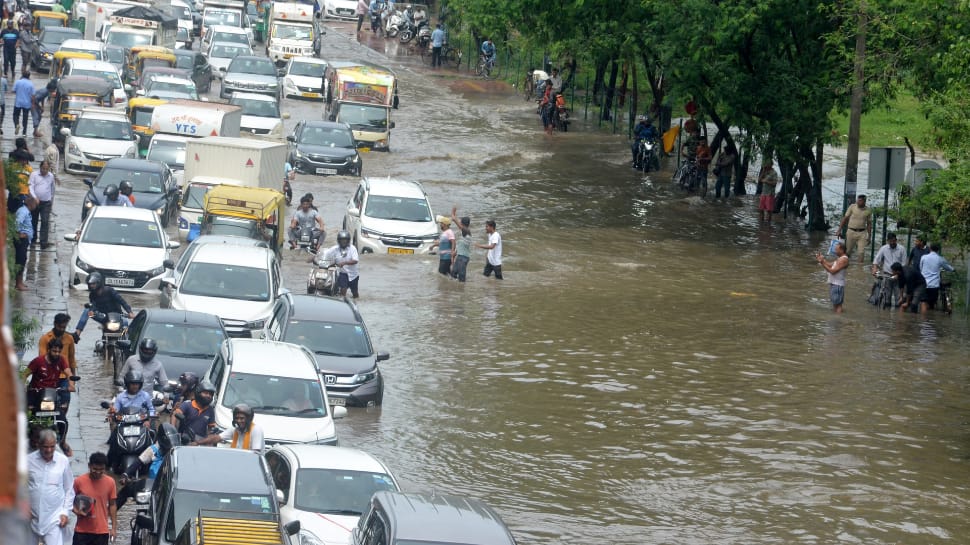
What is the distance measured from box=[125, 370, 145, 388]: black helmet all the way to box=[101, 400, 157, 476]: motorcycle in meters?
0.31

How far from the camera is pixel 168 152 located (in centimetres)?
3353

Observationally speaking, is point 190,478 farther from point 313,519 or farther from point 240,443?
point 240,443

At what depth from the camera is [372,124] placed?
42.8 metres

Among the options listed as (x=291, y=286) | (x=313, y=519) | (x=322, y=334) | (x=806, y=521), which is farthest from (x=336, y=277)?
(x=313, y=519)

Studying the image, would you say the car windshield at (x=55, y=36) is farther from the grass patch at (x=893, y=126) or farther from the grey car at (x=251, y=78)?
the grass patch at (x=893, y=126)

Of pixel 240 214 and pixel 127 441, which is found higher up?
pixel 240 214

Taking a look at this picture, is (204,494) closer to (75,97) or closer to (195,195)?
(195,195)

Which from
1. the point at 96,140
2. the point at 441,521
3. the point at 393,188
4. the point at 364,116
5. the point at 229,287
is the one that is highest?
the point at 364,116

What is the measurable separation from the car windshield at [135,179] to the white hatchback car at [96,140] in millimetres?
3971

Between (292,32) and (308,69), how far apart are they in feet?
24.0

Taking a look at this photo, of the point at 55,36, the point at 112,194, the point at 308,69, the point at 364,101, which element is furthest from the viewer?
the point at 55,36

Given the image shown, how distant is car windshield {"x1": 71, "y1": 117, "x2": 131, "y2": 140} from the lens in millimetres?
33750

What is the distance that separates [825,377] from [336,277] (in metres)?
8.15

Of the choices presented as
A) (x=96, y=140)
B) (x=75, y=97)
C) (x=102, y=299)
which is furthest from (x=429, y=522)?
(x=75, y=97)
